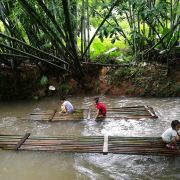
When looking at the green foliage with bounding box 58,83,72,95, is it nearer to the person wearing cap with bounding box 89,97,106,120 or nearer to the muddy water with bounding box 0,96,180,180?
the muddy water with bounding box 0,96,180,180

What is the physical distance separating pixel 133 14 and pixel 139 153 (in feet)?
21.4

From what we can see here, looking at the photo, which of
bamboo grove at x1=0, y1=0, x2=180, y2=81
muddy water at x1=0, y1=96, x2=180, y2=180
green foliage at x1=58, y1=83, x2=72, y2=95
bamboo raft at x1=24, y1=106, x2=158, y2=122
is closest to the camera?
muddy water at x1=0, y1=96, x2=180, y2=180

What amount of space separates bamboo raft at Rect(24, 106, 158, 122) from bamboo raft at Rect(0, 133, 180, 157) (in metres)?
1.91

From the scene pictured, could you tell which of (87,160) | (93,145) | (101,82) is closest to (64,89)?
(101,82)

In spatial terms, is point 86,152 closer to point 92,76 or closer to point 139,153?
point 139,153

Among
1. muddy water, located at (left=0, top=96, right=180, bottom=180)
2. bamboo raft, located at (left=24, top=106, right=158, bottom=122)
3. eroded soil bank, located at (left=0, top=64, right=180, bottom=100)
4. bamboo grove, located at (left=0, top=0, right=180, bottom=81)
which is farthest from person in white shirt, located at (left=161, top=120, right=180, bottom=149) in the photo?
eroded soil bank, located at (left=0, top=64, right=180, bottom=100)

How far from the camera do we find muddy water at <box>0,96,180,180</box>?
250 inches

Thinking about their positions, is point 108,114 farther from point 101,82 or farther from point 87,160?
point 101,82

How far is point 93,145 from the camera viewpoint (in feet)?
23.6

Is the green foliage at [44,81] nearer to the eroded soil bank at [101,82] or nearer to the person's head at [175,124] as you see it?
the eroded soil bank at [101,82]

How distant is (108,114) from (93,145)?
279cm

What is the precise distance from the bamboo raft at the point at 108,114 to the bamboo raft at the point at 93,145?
191 cm

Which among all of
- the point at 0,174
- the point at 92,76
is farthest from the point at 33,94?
the point at 0,174

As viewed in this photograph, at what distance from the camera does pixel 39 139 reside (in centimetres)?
780
